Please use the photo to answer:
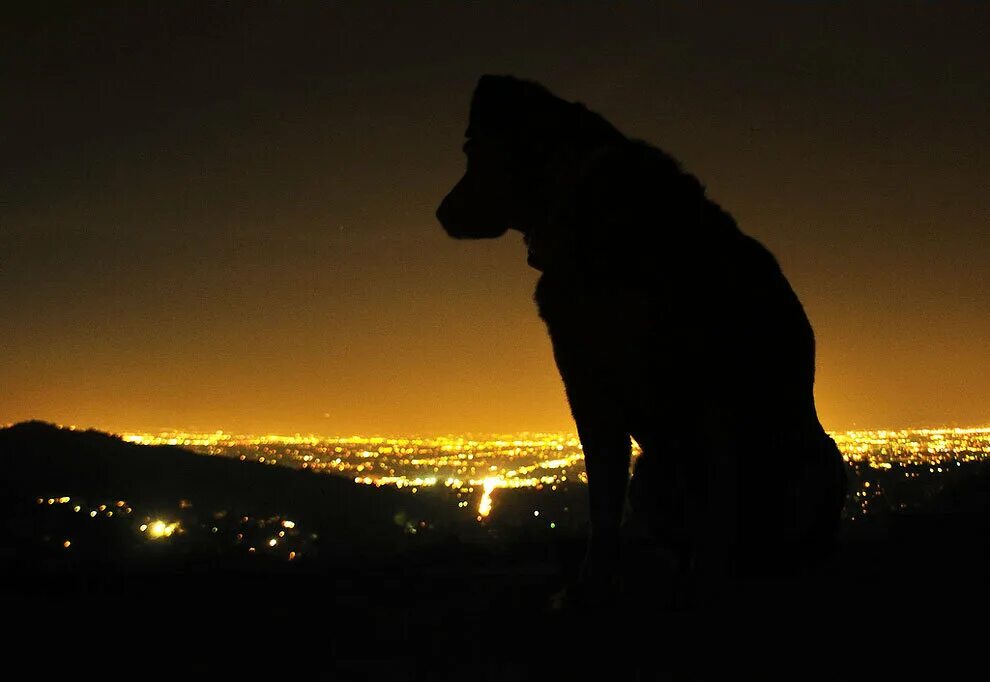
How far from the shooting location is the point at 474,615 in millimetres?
3672

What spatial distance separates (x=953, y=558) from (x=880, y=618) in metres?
1.79

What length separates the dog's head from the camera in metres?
4.18

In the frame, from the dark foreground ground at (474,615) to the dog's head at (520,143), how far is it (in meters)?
2.04

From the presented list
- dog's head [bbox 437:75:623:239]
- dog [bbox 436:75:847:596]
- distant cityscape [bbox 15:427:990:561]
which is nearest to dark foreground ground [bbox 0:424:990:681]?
dog [bbox 436:75:847:596]

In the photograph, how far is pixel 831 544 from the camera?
417 cm

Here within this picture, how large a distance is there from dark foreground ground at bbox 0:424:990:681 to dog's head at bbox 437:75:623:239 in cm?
204

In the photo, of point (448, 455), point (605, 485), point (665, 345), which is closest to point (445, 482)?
point (448, 455)

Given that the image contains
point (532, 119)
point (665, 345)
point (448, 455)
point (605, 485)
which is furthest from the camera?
point (448, 455)

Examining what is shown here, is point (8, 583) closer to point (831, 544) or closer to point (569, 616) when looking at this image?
point (569, 616)

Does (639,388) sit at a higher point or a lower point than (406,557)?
higher

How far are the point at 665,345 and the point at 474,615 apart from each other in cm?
150

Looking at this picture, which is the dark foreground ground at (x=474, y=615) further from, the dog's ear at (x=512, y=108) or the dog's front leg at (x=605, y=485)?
the dog's ear at (x=512, y=108)

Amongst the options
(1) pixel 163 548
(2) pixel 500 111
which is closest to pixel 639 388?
(2) pixel 500 111

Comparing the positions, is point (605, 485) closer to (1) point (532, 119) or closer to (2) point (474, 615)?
(2) point (474, 615)
